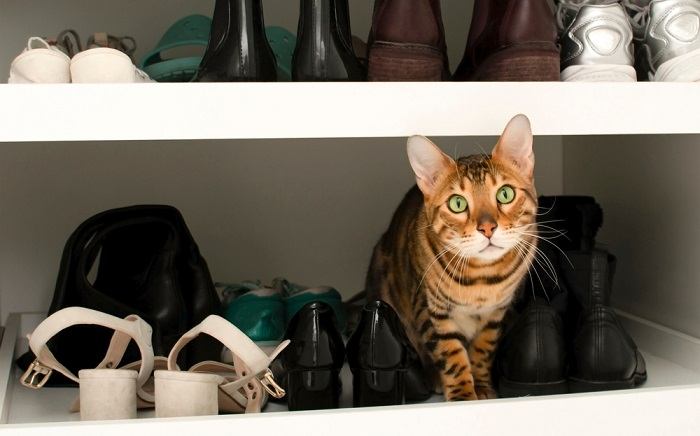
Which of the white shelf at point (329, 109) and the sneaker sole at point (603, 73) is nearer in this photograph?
the white shelf at point (329, 109)

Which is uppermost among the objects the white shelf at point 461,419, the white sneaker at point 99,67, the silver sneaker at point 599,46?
the silver sneaker at point 599,46

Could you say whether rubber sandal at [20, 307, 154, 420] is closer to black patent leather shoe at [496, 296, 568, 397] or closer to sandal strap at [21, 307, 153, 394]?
sandal strap at [21, 307, 153, 394]

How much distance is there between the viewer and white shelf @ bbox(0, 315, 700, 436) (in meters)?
0.80

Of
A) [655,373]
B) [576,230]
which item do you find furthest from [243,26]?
[655,373]

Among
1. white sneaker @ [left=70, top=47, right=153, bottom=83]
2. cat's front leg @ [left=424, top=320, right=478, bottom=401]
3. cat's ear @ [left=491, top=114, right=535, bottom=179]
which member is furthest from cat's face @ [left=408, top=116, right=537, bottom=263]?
white sneaker @ [left=70, top=47, right=153, bottom=83]

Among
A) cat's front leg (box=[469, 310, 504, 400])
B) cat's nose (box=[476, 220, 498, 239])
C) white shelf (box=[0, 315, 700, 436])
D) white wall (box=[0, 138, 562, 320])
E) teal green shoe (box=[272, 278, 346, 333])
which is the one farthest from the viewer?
white wall (box=[0, 138, 562, 320])

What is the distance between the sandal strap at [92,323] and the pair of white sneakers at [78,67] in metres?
0.26

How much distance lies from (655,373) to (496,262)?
27 cm

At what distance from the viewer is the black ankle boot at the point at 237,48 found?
0.92 metres

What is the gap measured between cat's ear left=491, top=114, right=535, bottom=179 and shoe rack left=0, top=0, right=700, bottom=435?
17 mm

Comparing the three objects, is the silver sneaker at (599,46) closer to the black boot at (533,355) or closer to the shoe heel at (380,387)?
the black boot at (533,355)

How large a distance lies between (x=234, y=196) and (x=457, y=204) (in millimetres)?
637

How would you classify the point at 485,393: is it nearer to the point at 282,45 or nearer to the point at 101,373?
the point at 101,373

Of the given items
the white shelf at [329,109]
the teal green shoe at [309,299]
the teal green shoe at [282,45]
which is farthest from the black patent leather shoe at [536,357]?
the teal green shoe at [282,45]
